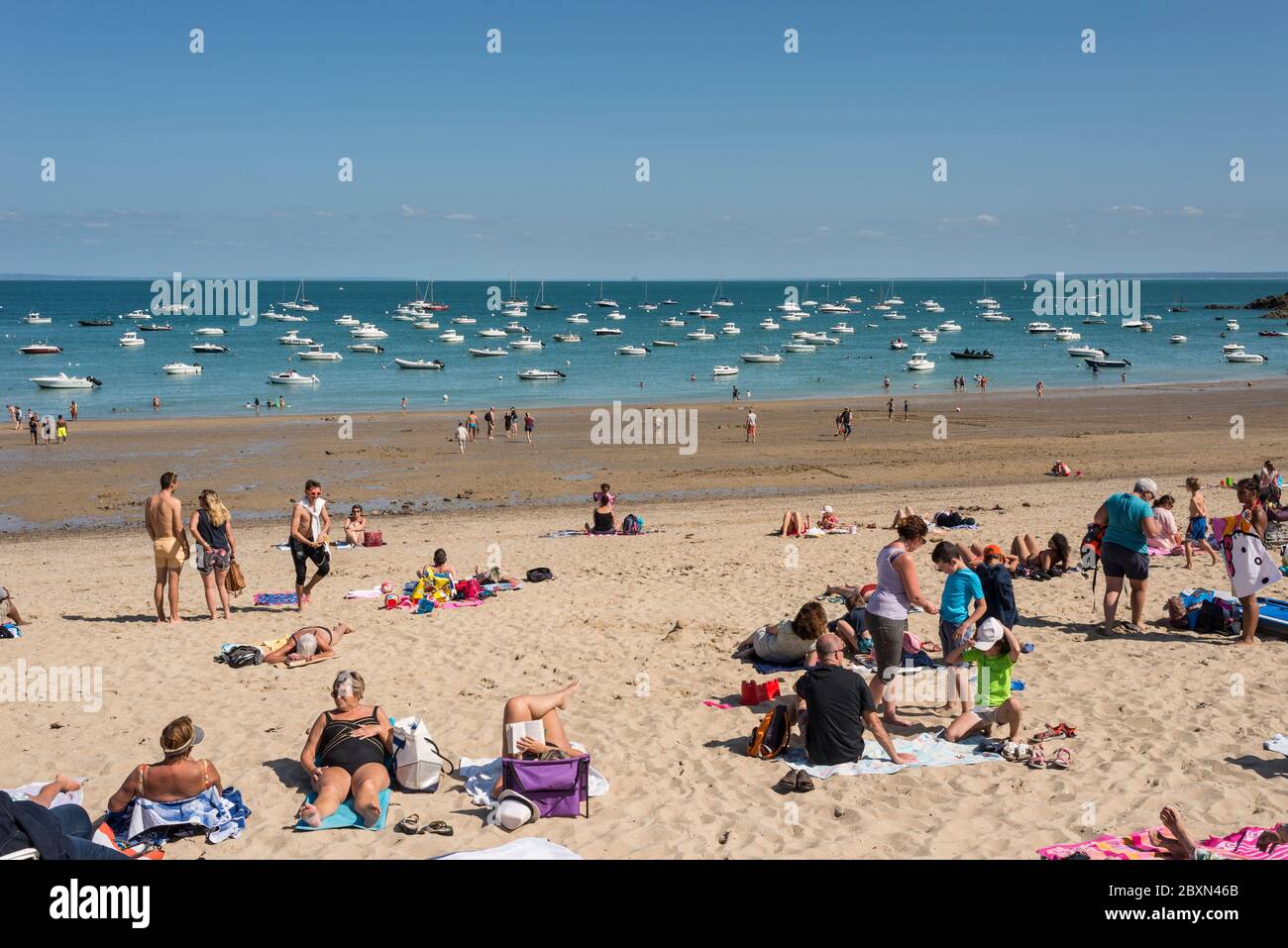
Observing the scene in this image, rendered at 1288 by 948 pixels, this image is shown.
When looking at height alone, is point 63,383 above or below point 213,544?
above

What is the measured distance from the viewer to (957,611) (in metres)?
8.70

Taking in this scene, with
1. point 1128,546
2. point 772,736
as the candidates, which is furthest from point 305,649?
point 1128,546

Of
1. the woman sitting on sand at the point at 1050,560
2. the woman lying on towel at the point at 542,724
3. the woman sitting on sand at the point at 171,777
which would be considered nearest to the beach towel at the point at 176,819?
the woman sitting on sand at the point at 171,777

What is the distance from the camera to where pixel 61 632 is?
12.3m

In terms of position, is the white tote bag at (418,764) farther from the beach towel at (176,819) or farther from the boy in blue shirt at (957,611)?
the boy in blue shirt at (957,611)

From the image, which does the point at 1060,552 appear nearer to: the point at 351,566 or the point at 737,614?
the point at 737,614

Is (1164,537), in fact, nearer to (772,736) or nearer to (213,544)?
(772,736)

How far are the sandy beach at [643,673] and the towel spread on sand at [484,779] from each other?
147 millimetres

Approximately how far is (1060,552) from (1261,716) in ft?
17.5

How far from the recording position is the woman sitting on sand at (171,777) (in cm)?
677

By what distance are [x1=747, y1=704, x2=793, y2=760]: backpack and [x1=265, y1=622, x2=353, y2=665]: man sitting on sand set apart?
4.90 m

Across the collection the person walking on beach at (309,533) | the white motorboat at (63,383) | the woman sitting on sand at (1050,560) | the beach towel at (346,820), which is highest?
the white motorboat at (63,383)

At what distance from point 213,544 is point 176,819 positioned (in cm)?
600
